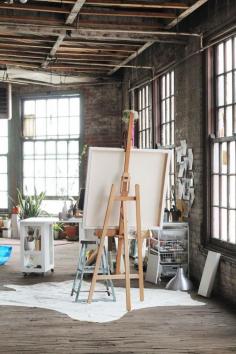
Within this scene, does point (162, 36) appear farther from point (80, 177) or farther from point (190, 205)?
point (80, 177)

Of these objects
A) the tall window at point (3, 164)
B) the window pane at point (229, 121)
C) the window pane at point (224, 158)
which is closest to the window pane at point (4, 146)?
the tall window at point (3, 164)

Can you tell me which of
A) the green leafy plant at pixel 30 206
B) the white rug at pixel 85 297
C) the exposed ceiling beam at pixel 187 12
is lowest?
the white rug at pixel 85 297

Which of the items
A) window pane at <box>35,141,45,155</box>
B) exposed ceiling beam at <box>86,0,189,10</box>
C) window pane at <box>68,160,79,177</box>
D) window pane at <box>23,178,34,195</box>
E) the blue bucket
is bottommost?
the blue bucket

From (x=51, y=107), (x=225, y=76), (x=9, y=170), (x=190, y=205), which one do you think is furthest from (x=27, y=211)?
(x=225, y=76)

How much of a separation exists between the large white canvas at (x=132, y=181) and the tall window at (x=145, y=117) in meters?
3.44

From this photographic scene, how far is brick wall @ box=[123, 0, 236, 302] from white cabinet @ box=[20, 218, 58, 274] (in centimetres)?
204

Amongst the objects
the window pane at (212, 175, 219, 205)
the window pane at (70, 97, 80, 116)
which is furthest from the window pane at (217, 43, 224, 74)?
the window pane at (70, 97, 80, 116)

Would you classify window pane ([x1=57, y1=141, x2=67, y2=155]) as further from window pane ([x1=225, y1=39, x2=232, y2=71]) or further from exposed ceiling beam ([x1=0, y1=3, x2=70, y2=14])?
window pane ([x1=225, y1=39, x2=232, y2=71])

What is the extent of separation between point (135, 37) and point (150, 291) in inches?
133

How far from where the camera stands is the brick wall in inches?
249

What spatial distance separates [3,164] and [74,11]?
269 inches

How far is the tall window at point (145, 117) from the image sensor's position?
951cm

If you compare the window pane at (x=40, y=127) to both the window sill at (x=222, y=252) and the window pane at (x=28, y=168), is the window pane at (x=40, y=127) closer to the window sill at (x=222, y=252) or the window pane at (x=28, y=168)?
the window pane at (x=28, y=168)

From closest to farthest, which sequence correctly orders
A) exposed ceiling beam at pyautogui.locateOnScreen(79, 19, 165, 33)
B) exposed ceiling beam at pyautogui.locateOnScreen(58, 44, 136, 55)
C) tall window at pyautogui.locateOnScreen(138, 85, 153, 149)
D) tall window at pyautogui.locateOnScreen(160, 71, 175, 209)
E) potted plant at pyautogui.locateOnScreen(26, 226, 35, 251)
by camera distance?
exposed ceiling beam at pyautogui.locateOnScreen(79, 19, 165, 33), potted plant at pyautogui.locateOnScreen(26, 226, 35, 251), tall window at pyautogui.locateOnScreen(160, 71, 175, 209), exposed ceiling beam at pyautogui.locateOnScreen(58, 44, 136, 55), tall window at pyautogui.locateOnScreen(138, 85, 153, 149)
